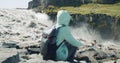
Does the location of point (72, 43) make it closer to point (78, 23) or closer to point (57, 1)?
point (78, 23)

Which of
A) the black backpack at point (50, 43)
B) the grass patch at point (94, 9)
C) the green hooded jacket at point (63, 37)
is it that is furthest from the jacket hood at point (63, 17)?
the grass patch at point (94, 9)

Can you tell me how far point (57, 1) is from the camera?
3141 cm

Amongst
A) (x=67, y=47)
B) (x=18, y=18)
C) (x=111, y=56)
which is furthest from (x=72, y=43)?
(x=18, y=18)

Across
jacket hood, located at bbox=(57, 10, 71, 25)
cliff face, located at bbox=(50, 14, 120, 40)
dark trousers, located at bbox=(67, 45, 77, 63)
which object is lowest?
cliff face, located at bbox=(50, 14, 120, 40)

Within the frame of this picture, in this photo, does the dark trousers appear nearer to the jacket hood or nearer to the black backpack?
the black backpack

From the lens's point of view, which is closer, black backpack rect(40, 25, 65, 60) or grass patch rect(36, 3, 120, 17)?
black backpack rect(40, 25, 65, 60)

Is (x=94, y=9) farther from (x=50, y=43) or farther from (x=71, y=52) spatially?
(x=50, y=43)

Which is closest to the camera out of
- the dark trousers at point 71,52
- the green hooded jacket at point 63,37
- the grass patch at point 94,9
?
the green hooded jacket at point 63,37

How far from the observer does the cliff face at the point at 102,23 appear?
22.7 metres

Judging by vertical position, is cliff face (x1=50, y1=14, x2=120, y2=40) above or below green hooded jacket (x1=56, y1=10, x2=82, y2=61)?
below

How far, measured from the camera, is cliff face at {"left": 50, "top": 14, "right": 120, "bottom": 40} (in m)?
22.7

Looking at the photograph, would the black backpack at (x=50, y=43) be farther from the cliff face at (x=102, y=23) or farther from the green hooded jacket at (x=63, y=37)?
the cliff face at (x=102, y=23)

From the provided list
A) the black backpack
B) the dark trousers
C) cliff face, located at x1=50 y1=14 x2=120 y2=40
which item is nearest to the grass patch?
cliff face, located at x1=50 y1=14 x2=120 y2=40

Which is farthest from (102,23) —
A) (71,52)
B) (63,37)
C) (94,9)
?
(63,37)
